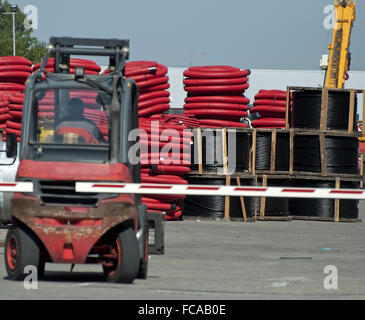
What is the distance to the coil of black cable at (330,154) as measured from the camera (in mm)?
21453

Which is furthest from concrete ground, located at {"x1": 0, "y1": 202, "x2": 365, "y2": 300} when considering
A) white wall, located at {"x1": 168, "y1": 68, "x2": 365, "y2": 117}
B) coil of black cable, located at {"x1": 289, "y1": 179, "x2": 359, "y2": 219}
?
white wall, located at {"x1": 168, "y1": 68, "x2": 365, "y2": 117}

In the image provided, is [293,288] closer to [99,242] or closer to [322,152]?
[99,242]

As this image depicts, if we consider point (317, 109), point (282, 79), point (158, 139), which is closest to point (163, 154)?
point (158, 139)

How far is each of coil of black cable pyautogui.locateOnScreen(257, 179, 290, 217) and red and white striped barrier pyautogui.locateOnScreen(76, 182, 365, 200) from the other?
11501mm

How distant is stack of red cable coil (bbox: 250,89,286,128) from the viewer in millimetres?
22547

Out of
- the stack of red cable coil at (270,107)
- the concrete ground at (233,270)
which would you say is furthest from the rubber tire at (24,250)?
the stack of red cable coil at (270,107)

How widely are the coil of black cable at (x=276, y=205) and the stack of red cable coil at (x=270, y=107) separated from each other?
1.67 metres

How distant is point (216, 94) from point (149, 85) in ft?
6.36

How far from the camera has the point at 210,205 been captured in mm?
20703

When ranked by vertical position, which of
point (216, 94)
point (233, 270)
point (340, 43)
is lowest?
point (233, 270)

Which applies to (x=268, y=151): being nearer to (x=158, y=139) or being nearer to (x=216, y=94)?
(x=216, y=94)

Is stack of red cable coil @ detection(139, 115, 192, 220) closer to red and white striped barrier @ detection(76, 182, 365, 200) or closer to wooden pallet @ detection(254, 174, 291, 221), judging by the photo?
wooden pallet @ detection(254, 174, 291, 221)

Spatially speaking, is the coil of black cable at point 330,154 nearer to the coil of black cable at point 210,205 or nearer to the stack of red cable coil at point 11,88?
the coil of black cable at point 210,205

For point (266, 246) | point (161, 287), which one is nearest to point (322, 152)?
point (266, 246)
